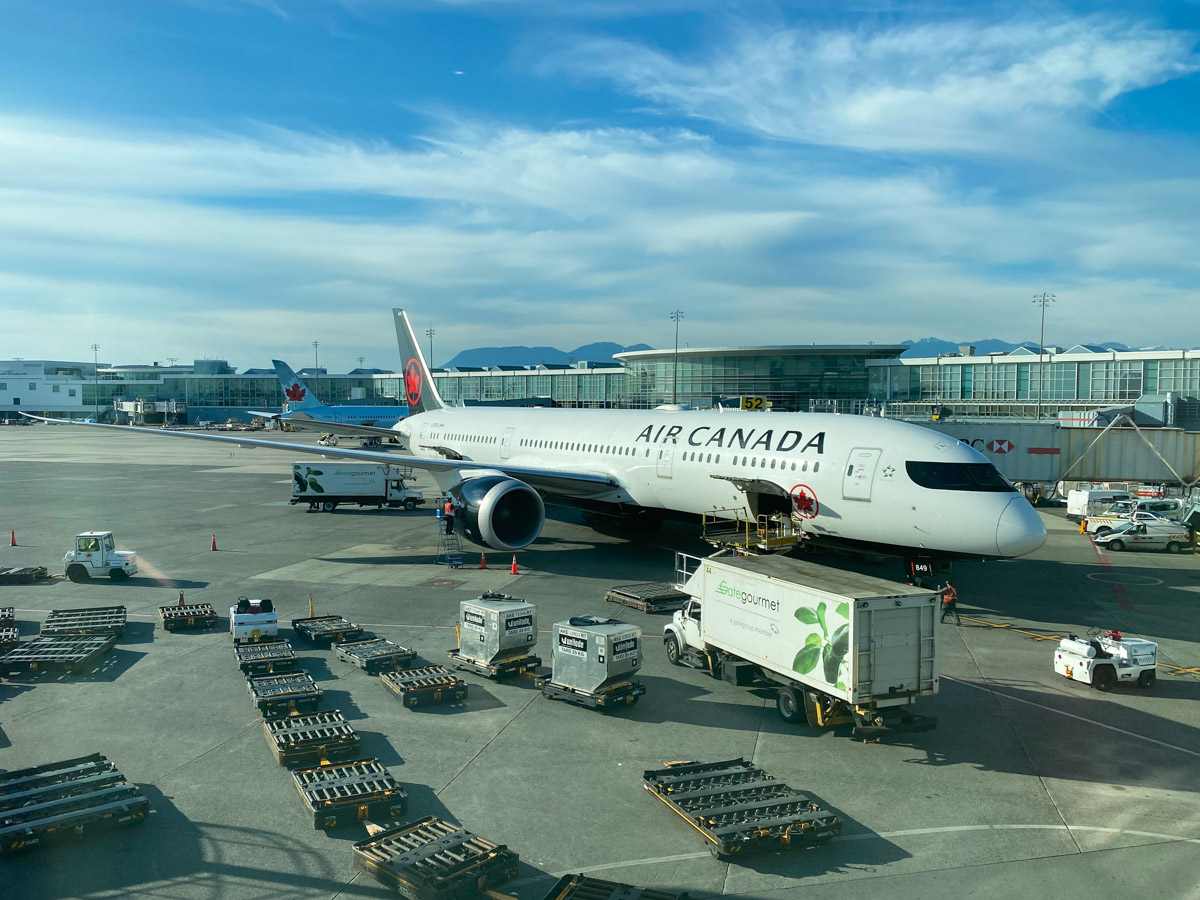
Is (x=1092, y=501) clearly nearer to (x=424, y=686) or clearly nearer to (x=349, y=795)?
(x=424, y=686)

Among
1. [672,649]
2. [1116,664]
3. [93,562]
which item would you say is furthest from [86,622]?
[1116,664]

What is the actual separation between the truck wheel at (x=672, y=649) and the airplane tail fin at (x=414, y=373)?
3225 centimetres

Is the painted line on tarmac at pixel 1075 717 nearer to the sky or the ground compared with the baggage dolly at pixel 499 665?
nearer to the ground

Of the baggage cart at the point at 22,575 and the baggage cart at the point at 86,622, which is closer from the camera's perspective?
the baggage cart at the point at 86,622

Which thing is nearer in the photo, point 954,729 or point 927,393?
point 954,729

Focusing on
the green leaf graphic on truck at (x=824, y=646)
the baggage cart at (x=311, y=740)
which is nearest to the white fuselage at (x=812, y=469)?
the green leaf graphic on truck at (x=824, y=646)

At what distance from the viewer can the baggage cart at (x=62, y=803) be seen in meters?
10.5

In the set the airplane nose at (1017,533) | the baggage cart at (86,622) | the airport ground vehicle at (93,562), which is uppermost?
the airplane nose at (1017,533)

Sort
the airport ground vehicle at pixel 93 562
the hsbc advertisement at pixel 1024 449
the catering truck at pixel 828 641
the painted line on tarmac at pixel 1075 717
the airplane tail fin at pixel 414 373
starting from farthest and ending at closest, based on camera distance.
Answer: the airplane tail fin at pixel 414 373 < the hsbc advertisement at pixel 1024 449 < the airport ground vehicle at pixel 93 562 < the painted line on tarmac at pixel 1075 717 < the catering truck at pixel 828 641

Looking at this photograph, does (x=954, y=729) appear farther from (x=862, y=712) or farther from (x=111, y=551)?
(x=111, y=551)

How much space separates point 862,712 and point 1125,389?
2660 inches

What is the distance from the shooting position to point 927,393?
3150 inches

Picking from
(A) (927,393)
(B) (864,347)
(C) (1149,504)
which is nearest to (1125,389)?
(A) (927,393)

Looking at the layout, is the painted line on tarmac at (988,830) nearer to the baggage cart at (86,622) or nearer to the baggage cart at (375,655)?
the baggage cart at (375,655)
